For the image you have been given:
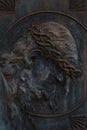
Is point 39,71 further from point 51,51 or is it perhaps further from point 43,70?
point 51,51

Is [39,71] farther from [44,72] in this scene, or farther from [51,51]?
[51,51]

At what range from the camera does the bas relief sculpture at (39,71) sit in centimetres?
411

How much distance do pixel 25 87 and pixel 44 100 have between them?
6.4 inches

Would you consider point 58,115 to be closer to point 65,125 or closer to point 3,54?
point 65,125

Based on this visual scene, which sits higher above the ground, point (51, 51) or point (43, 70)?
point (51, 51)

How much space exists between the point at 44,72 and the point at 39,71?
0.04 m

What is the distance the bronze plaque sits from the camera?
411 cm

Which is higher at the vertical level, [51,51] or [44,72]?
[51,51]

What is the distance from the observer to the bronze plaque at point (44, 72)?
411 centimetres

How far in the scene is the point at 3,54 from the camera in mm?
4137

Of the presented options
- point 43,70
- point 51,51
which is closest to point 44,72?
point 43,70

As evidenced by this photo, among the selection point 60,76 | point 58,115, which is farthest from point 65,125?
point 60,76

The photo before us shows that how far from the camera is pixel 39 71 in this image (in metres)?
4.16

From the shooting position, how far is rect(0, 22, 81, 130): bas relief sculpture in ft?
13.5
